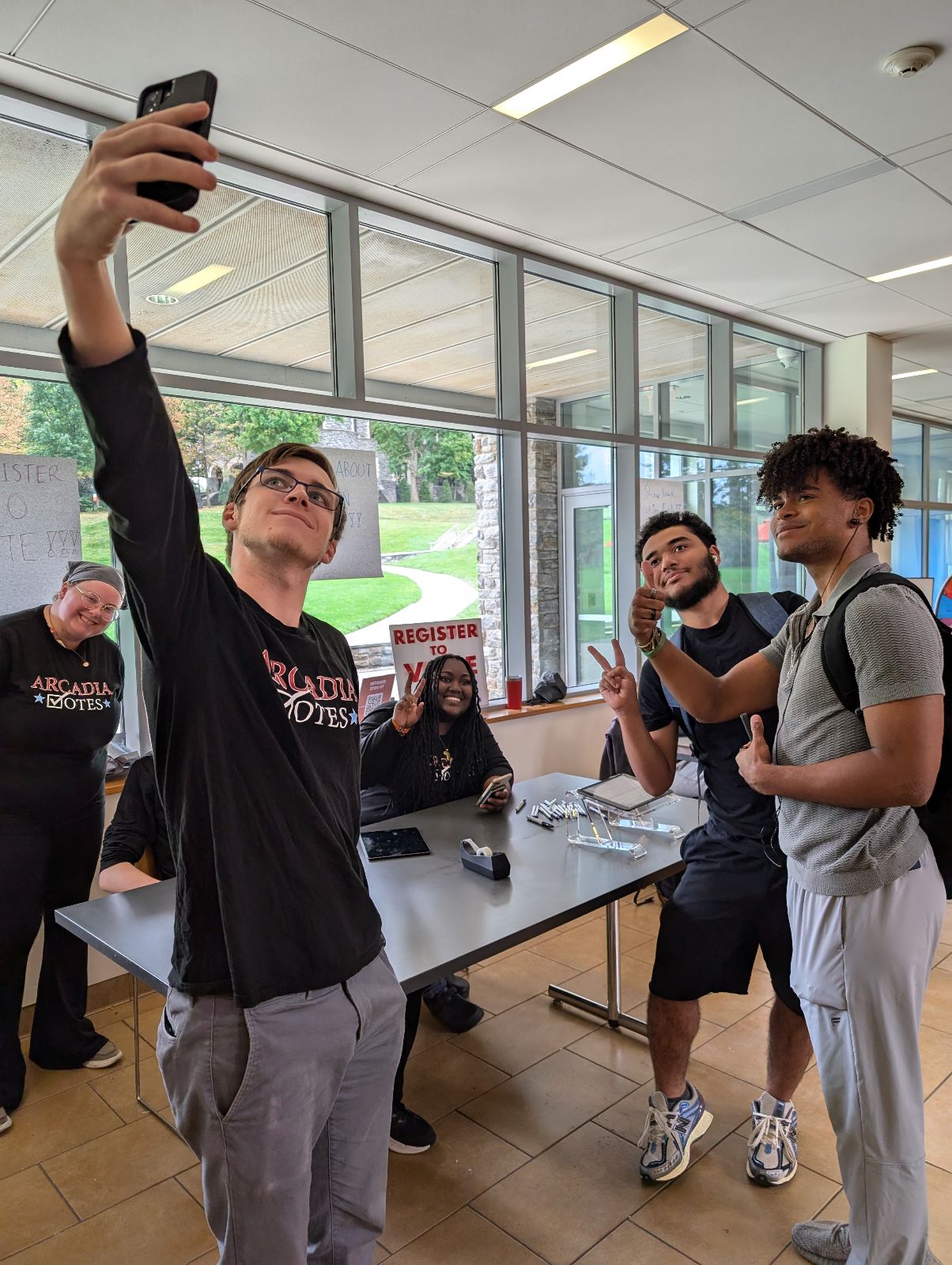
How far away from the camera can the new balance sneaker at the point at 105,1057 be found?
8.95 ft

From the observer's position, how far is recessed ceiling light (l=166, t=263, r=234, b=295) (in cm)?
344

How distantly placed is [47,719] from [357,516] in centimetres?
184

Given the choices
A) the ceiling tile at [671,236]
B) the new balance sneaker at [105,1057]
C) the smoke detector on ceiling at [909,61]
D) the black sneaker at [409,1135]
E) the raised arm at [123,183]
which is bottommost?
the new balance sneaker at [105,1057]

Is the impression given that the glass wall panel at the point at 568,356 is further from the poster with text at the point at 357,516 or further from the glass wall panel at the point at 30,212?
the glass wall panel at the point at 30,212

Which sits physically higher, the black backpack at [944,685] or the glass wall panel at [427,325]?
the glass wall panel at [427,325]

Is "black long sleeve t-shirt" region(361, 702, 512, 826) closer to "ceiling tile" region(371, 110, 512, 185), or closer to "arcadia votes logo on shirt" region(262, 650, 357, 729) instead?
"arcadia votes logo on shirt" region(262, 650, 357, 729)

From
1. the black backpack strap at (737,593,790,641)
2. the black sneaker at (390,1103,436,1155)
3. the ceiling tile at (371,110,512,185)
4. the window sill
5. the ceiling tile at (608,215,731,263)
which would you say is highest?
the ceiling tile at (608,215,731,263)

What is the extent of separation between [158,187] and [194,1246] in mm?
2180

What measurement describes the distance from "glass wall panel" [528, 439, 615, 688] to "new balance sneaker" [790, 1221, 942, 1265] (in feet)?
11.3

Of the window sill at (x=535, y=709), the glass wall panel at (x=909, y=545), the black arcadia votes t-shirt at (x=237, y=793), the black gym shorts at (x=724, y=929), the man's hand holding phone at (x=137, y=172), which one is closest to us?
the man's hand holding phone at (x=137, y=172)

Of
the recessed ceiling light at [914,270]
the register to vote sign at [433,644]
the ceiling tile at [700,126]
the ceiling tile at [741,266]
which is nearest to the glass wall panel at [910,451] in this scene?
the recessed ceiling light at [914,270]

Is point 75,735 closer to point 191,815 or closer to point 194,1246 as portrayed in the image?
point 194,1246

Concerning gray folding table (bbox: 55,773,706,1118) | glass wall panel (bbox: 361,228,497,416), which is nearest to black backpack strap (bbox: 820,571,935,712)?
gray folding table (bbox: 55,773,706,1118)

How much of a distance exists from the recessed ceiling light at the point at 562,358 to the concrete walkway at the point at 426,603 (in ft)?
4.30
